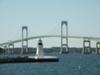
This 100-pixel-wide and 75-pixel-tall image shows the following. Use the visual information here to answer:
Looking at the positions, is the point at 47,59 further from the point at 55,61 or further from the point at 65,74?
the point at 65,74

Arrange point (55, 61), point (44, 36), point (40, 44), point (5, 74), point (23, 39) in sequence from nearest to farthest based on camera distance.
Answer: point (5, 74) → point (40, 44) → point (55, 61) → point (44, 36) → point (23, 39)

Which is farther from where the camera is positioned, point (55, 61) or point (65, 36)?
point (65, 36)

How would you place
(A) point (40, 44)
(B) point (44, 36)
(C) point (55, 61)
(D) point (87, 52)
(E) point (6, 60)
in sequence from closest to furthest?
1. (A) point (40, 44)
2. (E) point (6, 60)
3. (C) point (55, 61)
4. (B) point (44, 36)
5. (D) point (87, 52)

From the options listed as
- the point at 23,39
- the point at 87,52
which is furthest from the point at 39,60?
the point at 87,52

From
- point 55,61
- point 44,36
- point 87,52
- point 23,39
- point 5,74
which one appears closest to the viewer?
point 5,74

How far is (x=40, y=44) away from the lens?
5434 centimetres

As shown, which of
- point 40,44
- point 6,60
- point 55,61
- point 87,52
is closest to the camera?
point 40,44

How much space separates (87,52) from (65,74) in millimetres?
99888

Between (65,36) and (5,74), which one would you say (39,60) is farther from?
(65,36)

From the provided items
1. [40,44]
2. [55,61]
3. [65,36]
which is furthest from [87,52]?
[40,44]

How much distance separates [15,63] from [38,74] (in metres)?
21.0

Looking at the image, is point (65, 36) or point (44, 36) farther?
point (65, 36)

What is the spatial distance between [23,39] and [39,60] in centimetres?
5311

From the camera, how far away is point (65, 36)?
4596 inches
